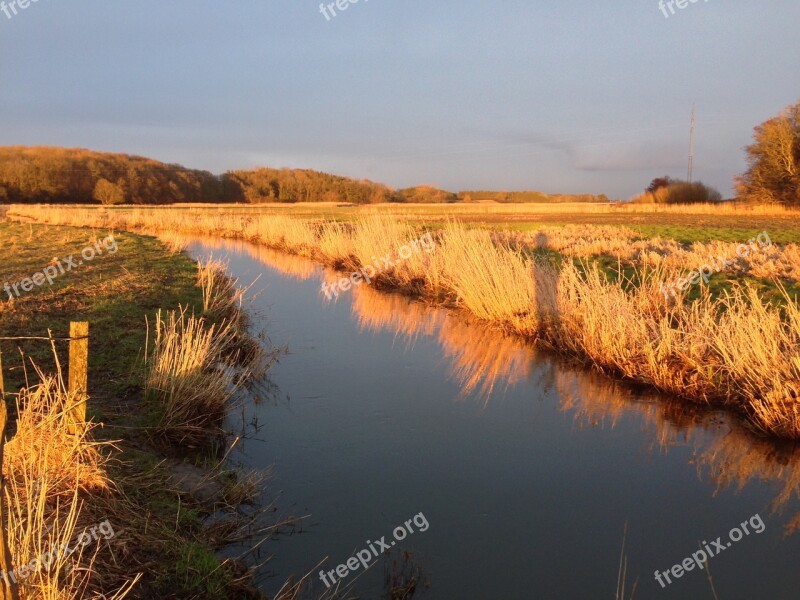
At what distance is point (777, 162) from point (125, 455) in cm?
4009

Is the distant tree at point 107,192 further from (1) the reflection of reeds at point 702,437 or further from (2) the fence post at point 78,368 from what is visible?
(2) the fence post at point 78,368

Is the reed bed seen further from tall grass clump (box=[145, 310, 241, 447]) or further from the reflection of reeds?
tall grass clump (box=[145, 310, 241, 447])

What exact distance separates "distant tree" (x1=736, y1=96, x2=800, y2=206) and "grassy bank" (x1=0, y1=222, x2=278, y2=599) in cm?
3606

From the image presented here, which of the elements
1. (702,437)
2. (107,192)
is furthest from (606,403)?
(107,192)

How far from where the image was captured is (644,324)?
680 cm

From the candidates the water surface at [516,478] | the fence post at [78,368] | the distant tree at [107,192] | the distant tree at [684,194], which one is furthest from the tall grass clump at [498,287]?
the distant tree at [107,192]

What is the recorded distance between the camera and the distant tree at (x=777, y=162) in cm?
3403

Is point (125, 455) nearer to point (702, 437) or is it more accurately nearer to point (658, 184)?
point (702, 437)

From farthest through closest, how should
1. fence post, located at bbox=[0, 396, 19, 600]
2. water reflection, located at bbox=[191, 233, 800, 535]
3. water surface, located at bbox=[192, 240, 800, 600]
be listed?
water reflection, located at bbox=[191, 233, 800, 535], water surface, located at bbox=[192, 240, 800, 600], fence post, located at bbox=[0, 396, 19, 600]

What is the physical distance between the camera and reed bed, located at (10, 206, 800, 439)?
5.52 meters

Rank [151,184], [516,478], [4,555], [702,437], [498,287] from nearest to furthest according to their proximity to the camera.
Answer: [4,555] < [516,478] < [702,437] < [498,287] < [151,184]

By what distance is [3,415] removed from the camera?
5.95ft

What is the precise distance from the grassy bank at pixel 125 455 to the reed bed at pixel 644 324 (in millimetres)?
3974

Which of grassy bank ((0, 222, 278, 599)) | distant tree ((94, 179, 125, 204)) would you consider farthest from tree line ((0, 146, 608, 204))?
grassy bank ((0, 222, 278, 599))
